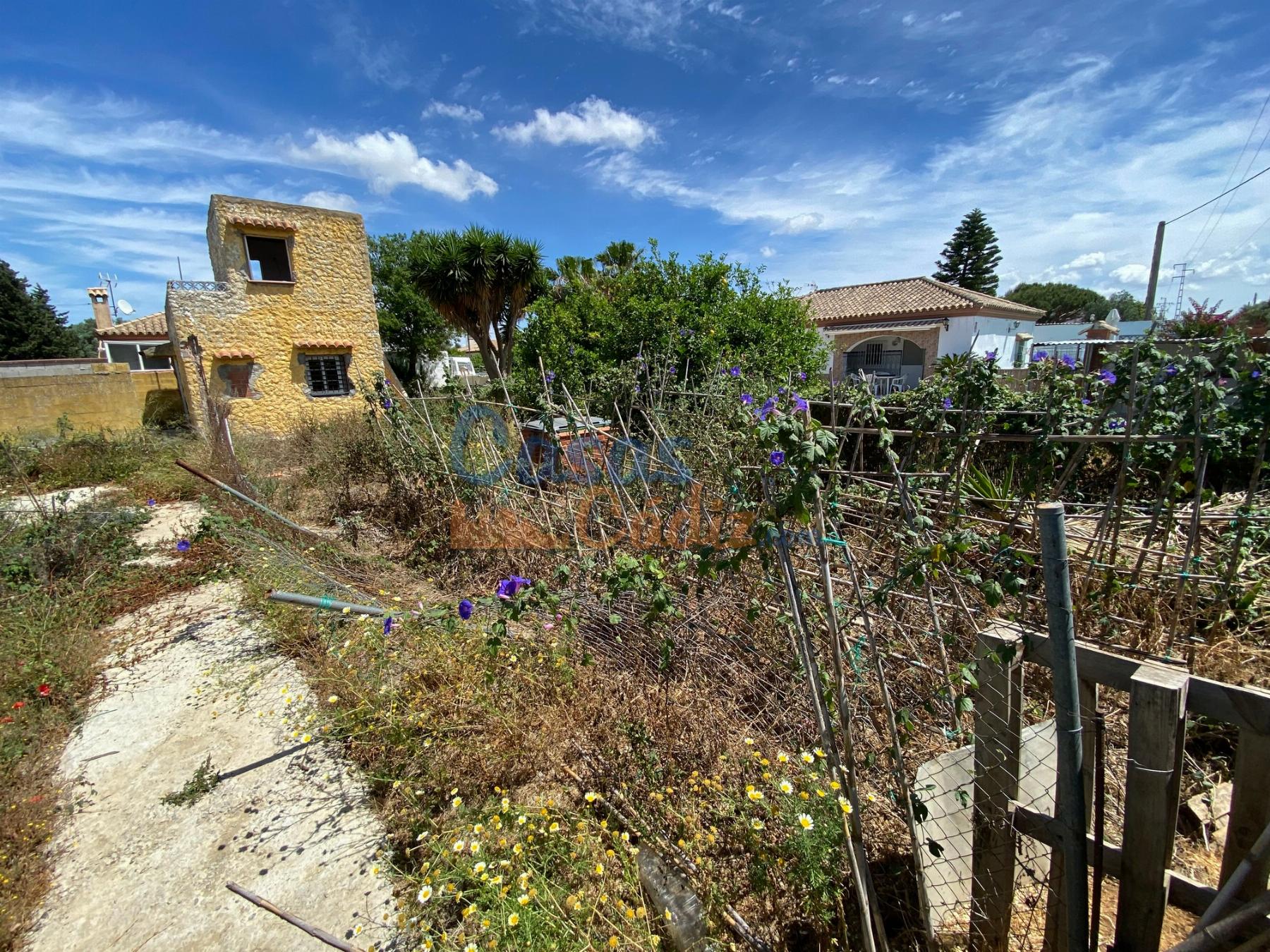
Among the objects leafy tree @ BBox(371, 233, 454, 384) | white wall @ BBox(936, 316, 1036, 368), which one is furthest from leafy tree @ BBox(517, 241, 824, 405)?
leafy tree @ BBox(371, 233, 454, 384)

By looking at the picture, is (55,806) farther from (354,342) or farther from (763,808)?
(354,342)

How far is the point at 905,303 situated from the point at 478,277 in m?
15.0

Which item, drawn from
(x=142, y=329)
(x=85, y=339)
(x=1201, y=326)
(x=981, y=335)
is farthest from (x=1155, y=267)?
(x=85, y=339)

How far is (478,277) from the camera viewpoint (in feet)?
45.2

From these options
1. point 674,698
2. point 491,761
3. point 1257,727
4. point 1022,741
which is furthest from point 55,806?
point 1257,727

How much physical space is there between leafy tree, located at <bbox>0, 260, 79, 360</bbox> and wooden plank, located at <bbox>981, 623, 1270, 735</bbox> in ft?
117

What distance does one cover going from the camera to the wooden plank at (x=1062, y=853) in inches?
45.8

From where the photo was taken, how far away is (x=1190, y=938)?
0.84m

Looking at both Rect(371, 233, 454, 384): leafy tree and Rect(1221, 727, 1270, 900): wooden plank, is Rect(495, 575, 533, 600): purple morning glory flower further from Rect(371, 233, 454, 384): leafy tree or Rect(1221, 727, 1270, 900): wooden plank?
Rect(371, 233, 454, 384): leafy tree

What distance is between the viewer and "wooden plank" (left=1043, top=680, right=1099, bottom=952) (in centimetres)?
116

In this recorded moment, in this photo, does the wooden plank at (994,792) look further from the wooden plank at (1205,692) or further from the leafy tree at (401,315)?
the leafy tree at (401,315)

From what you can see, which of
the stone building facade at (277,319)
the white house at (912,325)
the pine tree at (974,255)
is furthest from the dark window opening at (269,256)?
the pine tree at (974,255)

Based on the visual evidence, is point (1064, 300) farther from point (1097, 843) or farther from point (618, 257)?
point (1097, 843)

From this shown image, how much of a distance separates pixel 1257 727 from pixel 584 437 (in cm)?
366
